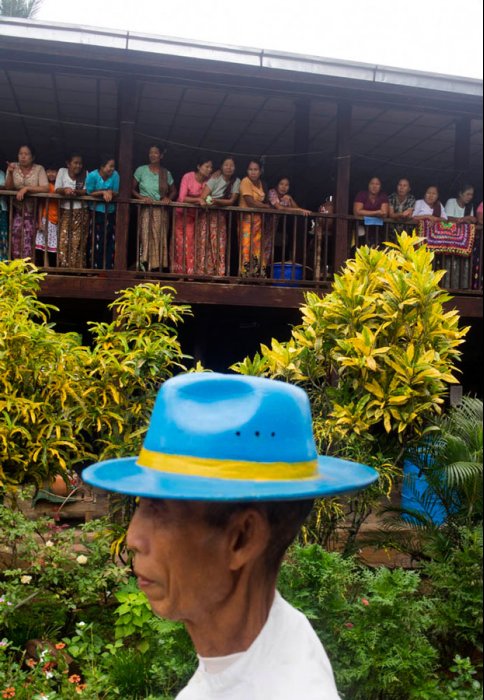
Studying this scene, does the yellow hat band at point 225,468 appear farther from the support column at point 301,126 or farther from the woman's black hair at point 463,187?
the support column at point 301,126

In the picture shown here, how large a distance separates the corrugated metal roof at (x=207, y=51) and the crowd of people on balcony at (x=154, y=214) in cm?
103

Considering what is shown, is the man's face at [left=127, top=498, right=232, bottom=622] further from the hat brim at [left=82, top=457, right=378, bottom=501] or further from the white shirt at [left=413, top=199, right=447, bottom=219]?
the white shirt at [left=413, top=199, right=447, bottom=219]

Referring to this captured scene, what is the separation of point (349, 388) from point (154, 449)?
2.69 metres

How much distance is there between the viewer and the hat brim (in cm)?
104

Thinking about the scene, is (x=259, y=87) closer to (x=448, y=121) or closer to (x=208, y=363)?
(x=448, y=121)

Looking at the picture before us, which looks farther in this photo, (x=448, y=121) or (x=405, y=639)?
(x=448, y=121)

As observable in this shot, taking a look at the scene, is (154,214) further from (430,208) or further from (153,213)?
(430,208)

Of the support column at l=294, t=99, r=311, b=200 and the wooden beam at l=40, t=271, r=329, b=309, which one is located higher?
the support column at l=294, t=99, r=311, b=200

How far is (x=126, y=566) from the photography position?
3.73m

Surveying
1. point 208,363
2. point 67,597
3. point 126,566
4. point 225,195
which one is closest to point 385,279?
point 126,566

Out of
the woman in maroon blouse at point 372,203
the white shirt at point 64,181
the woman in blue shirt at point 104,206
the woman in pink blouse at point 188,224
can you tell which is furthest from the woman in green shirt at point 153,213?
the woman in maroon blouse at point 372,203

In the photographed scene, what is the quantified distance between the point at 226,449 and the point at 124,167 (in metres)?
6.36

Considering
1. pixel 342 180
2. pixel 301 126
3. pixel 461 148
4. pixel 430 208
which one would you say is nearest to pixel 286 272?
pixel 342 180

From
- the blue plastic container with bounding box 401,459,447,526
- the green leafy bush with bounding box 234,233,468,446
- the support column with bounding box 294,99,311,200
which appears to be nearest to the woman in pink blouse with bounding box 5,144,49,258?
the support column with bounding box 294,99,311,200
